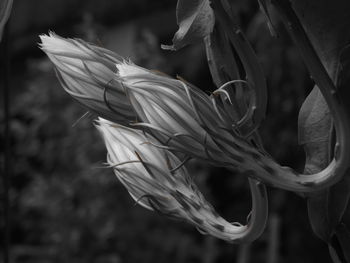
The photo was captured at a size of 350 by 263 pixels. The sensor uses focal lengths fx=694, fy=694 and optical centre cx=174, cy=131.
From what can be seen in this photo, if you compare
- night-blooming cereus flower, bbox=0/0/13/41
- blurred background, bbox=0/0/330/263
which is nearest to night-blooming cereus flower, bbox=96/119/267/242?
night-blooming cereus flower, bbox=0/0/13/41

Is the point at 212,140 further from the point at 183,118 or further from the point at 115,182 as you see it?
the point at 115,182

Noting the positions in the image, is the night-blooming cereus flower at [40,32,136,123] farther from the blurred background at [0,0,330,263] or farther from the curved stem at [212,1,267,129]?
the blurred background at [0,0,330,263]

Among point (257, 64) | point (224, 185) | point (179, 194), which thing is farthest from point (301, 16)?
point (224, 185)

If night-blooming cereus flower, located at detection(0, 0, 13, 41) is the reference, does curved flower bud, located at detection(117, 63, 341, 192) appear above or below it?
below

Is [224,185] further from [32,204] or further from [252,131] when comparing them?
[252,131]

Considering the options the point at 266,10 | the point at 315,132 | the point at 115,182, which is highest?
the point at 266,10

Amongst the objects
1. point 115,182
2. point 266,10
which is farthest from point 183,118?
point 115,182

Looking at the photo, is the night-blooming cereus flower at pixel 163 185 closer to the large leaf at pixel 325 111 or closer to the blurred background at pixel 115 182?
the large leaf at pixel 325 111
